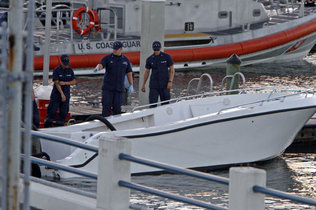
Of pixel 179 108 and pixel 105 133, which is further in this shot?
pixel 179 108

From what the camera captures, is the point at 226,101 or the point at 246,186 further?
the point at 226,101

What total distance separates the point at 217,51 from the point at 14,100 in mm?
19776

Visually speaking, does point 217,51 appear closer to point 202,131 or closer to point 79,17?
point 79,17

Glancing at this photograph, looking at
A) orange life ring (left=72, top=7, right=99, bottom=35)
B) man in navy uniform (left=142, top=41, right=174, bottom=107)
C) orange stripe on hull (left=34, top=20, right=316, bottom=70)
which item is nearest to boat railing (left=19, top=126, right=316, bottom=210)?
man in navy uniform (left=142, top=41, right=174, bottom=107)

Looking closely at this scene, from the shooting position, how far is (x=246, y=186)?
4.97m

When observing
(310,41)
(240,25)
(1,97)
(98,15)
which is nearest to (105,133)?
(1,97)

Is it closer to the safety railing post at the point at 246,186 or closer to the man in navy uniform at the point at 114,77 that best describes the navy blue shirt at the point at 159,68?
the man in navy uniform at the point at 114,77

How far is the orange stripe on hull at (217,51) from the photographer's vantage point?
21.5m

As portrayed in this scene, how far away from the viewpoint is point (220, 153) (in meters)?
11.2

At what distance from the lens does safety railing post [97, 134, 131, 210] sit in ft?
18.1

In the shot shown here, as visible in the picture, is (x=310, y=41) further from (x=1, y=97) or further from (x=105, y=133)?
→ (x=1, y=97)

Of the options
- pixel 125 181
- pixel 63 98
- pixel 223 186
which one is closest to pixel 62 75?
pixel 63 98

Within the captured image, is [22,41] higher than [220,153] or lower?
higher

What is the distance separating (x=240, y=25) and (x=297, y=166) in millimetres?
12740
